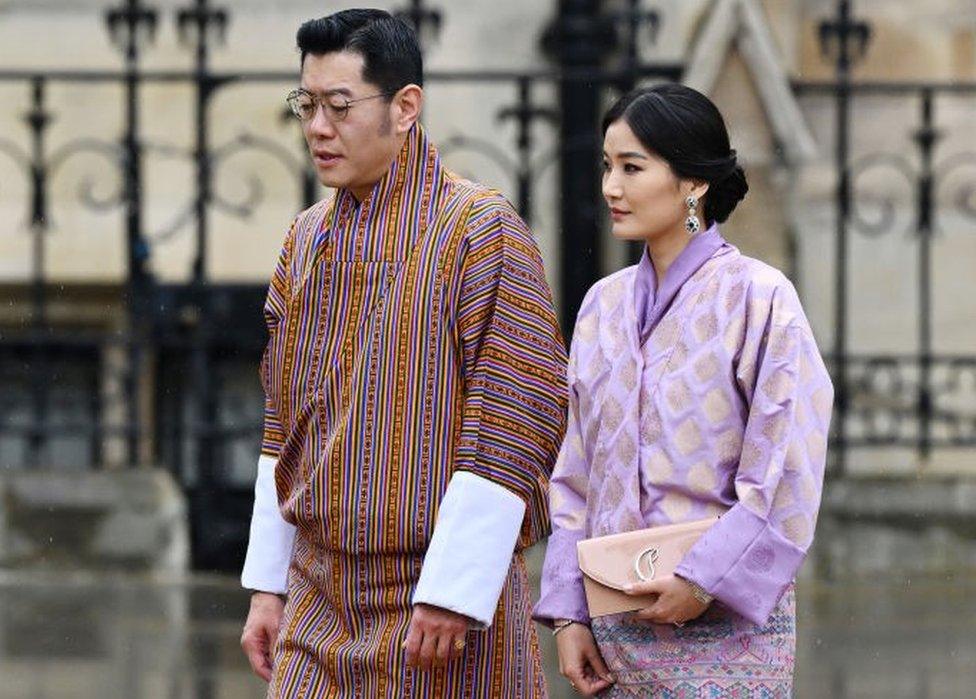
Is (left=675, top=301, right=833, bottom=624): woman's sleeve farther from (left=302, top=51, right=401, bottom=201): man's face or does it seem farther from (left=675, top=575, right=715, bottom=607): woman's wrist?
(left=302, top=51, right=401, bottom=201): man's face

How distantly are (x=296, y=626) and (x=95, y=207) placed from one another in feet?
17.7

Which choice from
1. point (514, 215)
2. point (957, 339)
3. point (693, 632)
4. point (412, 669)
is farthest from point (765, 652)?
point (957, 339)

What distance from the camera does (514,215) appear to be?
4125mm

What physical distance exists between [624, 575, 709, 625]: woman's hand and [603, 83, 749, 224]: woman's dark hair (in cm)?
61

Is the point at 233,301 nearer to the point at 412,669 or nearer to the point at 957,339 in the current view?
the point at 957,339

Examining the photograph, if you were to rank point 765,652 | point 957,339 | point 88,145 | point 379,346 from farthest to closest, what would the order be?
1. point 957,339
2. point 88,145
3. point 379,346
4. point 765,652

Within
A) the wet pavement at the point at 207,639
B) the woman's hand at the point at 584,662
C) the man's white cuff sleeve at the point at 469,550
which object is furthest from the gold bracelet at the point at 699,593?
the wet pavement at the point at 207,639

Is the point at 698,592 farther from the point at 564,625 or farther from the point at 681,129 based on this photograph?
the point at 681,129

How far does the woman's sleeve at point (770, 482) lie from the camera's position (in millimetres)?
3693

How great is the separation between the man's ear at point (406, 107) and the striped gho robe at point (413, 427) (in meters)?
0.06

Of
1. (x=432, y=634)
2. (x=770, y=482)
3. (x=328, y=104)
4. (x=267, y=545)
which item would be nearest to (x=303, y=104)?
(x=328, y=104)

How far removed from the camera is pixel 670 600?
3.72 metres

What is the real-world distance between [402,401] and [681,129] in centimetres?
60

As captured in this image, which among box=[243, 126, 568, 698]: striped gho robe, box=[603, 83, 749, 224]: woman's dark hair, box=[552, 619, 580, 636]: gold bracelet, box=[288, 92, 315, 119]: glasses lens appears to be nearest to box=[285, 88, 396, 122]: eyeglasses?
box=[288, 92, 315, 119]: glasses lens
